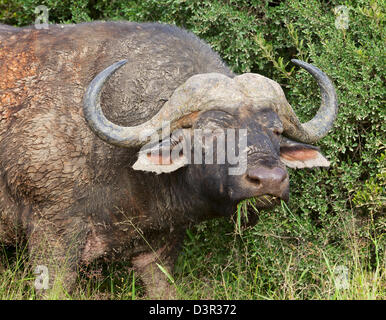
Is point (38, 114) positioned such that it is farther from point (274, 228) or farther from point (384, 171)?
point (384, 171)

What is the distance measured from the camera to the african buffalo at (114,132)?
5.17 metres

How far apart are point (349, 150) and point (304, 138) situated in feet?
4.80

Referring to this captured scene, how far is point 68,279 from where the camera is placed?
5.76 m

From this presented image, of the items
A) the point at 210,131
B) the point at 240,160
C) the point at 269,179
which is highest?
the point at 210,131

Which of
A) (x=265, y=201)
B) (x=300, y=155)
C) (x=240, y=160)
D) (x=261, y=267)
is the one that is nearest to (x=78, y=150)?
(x=240, y=160)

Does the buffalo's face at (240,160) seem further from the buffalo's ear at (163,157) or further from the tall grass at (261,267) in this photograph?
the tall grass at (261,267)

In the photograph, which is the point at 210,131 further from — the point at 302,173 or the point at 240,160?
the point at 302,173

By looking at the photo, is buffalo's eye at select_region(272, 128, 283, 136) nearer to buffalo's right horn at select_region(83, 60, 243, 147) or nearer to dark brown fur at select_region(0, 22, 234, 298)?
buffalo's right horn at select_region(83, 60, 243, 147)

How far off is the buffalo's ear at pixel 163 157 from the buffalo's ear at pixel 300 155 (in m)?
0.93

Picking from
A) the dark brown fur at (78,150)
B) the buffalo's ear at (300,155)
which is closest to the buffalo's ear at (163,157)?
the dark brown fur at (78,150)

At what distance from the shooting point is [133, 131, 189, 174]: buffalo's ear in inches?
201

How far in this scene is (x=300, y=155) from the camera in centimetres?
564

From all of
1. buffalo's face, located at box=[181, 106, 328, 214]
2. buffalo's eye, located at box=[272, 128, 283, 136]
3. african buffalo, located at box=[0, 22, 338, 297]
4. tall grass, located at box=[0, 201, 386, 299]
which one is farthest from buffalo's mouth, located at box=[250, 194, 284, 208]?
buffalo's eye, located at box=[272, 128, 283, 136]

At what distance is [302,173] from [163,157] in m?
2.25
